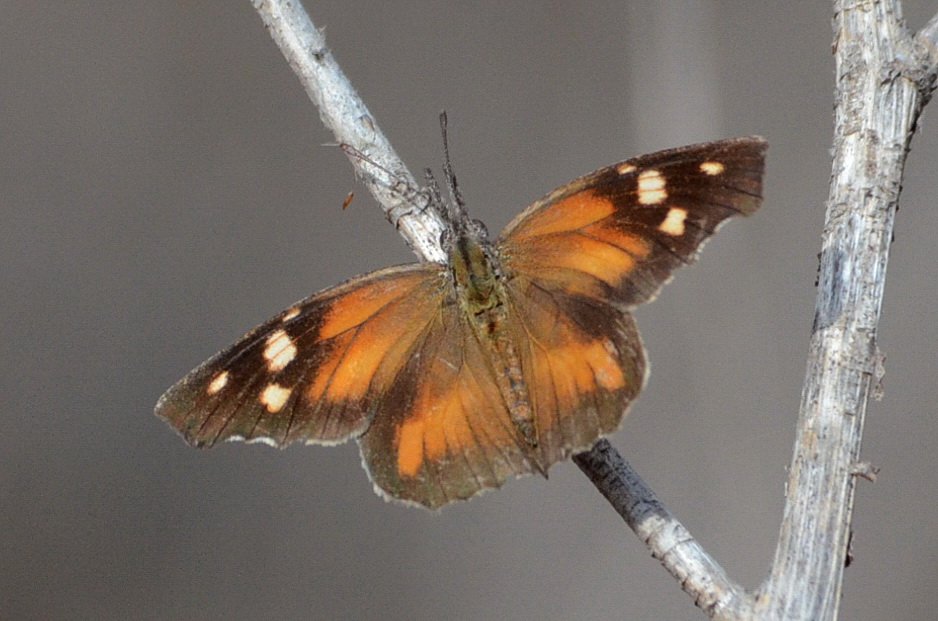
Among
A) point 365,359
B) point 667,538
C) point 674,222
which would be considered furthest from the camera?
point 365,359

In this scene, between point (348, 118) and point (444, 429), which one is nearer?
point (444, 429)

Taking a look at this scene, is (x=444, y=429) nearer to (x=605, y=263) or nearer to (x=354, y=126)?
(x=605, y=263)

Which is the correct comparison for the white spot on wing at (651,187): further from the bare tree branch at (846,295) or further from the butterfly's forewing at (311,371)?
the butterfly's forewing at (311,371)

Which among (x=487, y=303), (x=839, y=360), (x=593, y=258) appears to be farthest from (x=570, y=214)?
(x=839, y=360)

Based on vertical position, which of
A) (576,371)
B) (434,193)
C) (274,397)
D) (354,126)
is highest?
(354,126)

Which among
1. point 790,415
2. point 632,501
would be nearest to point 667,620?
point 790,415
